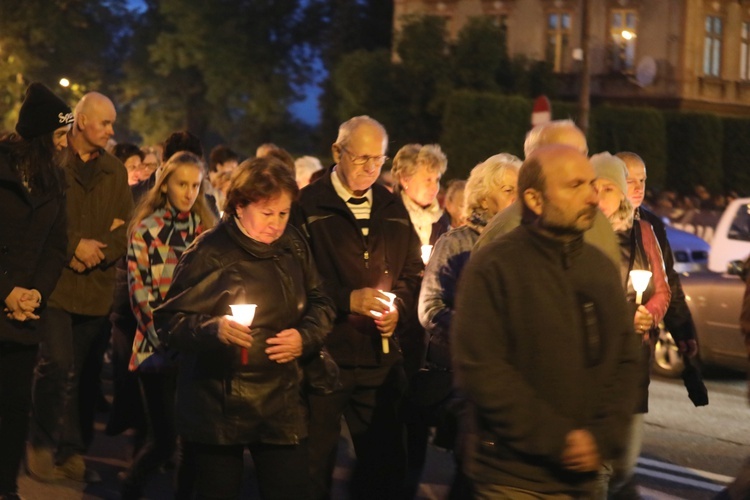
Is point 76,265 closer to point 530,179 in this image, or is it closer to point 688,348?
point 688,348

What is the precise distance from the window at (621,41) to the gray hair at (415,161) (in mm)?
37361

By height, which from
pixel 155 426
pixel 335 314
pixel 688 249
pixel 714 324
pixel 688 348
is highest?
pixel 335 314

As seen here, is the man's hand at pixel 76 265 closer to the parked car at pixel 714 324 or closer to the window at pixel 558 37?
the parked car at pixel 714 324

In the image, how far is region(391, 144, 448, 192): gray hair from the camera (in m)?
8.32

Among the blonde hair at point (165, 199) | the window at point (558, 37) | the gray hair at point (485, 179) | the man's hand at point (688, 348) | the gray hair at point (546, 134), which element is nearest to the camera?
the gray hair at point (546, 134)

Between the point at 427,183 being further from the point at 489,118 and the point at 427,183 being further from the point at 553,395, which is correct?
the point at 489,118

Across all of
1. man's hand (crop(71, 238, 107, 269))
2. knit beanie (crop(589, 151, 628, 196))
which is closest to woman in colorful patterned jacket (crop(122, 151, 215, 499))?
man's hand (crop(71, 238, 107, 269))

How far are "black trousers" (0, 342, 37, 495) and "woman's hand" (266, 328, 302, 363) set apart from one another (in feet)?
6.60

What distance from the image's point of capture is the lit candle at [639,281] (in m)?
6.30

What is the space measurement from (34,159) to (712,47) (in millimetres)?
40999

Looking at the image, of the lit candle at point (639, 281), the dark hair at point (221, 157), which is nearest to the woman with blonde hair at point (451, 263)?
the lit candle at point (639, 281)

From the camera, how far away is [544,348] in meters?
4.12

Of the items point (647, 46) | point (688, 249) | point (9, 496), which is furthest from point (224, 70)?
point (9, 496)

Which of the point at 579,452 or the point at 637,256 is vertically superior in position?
the point at 637,256
